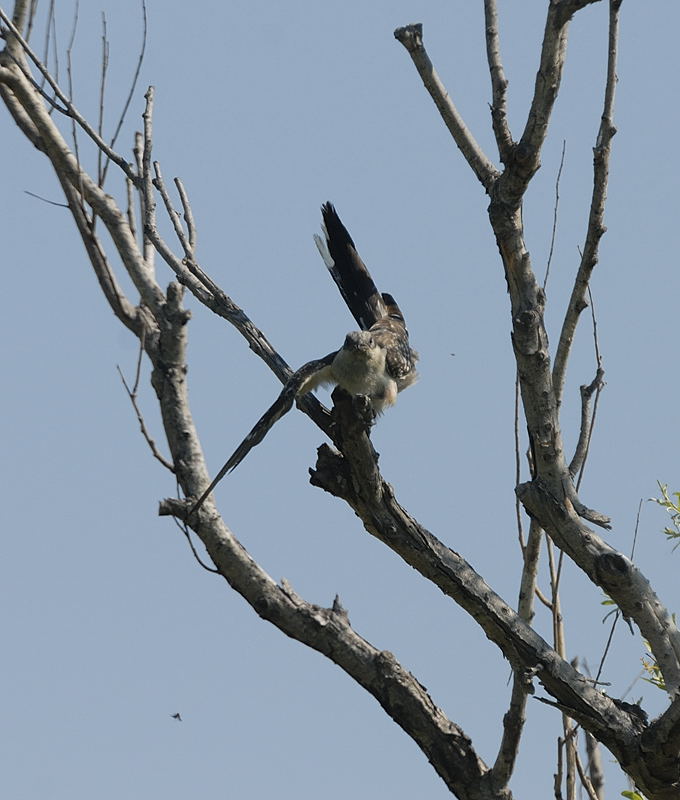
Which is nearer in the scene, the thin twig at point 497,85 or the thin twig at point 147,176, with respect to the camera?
the thin twig at point 497,85

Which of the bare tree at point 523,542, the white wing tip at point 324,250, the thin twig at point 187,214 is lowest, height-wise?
the bare tree at point 523,542

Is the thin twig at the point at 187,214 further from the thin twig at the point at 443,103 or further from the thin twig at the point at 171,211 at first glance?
the thin twig at the point at 443,103

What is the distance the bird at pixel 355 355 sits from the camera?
5.03 metres

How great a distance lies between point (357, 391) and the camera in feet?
16.7

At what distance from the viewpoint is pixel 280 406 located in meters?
4.99

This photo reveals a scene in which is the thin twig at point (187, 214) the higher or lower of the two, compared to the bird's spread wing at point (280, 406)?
higher

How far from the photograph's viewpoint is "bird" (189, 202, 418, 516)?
16.5 ft

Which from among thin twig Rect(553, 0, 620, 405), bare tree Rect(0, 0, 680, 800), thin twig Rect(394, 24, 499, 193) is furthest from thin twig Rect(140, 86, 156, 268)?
thin twig Rect(553, 0, 620, 405)

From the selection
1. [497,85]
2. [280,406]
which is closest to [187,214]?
[280,406]

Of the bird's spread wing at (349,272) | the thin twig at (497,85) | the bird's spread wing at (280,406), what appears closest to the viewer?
the thin twig at (497,85)

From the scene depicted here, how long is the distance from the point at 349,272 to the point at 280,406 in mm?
1741

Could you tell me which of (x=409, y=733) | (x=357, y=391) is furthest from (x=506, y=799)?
(x=357, y=391)

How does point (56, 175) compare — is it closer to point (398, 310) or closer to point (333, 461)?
point (398, 310)

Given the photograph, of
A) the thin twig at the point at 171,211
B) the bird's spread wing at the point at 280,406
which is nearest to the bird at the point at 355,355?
the bird's spread wing at the point at 280,406
